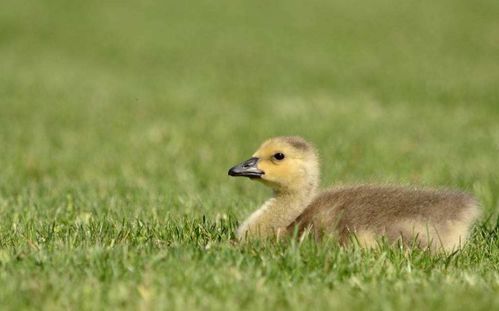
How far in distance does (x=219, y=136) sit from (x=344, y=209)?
6.93 m

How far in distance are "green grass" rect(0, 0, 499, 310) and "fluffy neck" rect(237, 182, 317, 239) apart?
0.81ft

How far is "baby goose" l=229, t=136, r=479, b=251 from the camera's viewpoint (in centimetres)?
574

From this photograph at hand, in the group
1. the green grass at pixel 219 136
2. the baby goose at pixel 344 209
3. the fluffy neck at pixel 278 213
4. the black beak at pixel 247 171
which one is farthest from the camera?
the black beak at pixel 247 171

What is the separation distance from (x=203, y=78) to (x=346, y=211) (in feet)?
47.1

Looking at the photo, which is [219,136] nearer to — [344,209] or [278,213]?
[278,213]

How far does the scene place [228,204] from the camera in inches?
326

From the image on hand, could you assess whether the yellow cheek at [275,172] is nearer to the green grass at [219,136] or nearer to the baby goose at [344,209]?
the baby goose at [344,209]

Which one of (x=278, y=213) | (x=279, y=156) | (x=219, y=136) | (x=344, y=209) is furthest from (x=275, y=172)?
(x=219, y=136)

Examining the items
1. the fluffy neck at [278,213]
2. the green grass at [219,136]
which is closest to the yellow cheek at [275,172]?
the fluffy neck at [278,213]

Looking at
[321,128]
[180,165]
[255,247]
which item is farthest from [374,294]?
[321,128]

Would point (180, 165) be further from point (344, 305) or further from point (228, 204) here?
point (344, 305)

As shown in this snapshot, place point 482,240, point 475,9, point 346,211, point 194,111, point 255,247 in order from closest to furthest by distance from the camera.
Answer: point 255,247
point 346,211
point 482,240
point 194,111
point 475,9

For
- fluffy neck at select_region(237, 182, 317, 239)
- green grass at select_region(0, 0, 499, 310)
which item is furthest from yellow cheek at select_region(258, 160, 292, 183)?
green grass at select_region(0, 0, 499, 310)

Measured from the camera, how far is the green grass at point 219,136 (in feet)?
15.9
